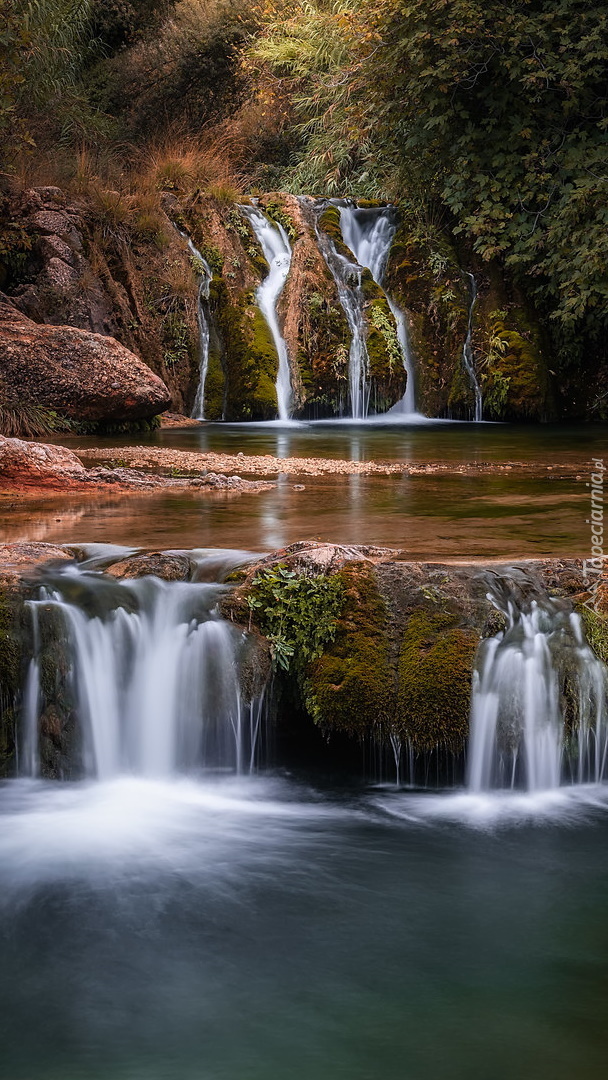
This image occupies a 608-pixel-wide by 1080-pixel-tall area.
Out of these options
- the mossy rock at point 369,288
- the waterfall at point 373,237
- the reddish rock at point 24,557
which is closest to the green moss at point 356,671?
the reddish rock at point 24,557

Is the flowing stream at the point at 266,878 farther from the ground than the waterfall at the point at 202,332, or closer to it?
closer to it

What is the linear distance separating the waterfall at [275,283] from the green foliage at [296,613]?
9.00m

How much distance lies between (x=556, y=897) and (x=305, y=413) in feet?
34.0

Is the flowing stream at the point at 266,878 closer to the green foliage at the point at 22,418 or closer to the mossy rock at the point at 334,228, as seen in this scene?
the green foliage at the point at 22,418

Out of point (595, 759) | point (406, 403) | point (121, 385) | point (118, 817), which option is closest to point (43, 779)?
point (118, 817)

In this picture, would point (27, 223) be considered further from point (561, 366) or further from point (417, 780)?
point (417, 780)

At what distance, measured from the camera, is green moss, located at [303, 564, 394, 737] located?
4.52 m

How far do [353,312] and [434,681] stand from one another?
1047 centimetres

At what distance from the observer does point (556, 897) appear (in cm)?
371

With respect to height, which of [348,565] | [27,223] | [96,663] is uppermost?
[27,223]

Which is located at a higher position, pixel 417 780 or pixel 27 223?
pixel 27 223

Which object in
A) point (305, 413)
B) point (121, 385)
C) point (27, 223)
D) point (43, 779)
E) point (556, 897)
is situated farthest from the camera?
point (305, 413)

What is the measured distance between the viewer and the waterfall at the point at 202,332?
13461 millimetres

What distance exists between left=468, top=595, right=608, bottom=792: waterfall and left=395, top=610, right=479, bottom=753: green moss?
66 mm
